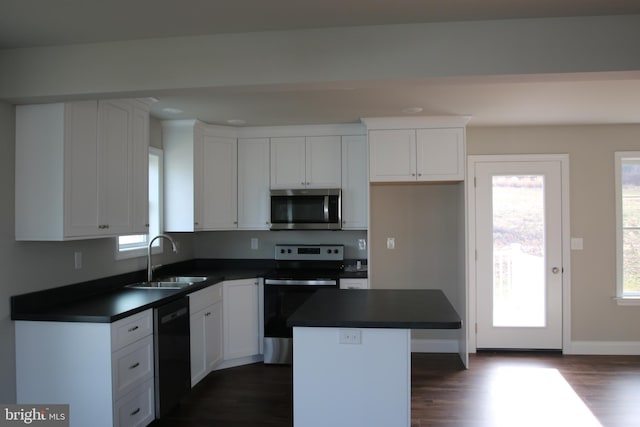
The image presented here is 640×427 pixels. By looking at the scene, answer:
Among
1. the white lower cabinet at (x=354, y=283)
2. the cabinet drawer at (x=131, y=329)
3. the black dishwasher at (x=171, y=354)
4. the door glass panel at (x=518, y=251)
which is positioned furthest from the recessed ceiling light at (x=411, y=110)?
the cabinet drawer at (x=131, y=329)

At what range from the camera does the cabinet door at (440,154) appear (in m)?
4.11

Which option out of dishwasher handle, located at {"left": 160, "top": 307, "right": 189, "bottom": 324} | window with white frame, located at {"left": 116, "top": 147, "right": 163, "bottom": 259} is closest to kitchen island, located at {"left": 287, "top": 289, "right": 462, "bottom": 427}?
dishwasher handle, located at {"left": 160, "top": 307, "right": 189, "bottom": 324}

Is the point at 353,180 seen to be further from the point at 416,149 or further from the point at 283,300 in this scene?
the point at 283,300

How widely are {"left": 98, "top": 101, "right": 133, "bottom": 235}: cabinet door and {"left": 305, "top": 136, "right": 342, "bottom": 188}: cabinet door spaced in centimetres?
180

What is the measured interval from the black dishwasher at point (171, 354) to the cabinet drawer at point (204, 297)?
0.14m

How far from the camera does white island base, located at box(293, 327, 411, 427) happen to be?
2273mm

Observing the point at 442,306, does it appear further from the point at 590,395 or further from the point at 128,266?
the point at 128,266

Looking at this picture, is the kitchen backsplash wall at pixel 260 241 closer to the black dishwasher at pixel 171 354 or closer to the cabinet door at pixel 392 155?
the cabinet door at pixel 392 155

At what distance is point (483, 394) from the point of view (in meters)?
3.53

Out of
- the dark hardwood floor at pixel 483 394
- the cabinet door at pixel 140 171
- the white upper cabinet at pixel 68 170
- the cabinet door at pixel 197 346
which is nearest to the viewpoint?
the white upper cabinet at pixel 68 170

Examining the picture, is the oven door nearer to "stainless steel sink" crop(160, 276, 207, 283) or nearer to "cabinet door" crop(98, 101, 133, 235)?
"stainless steel sink" crop(160, 276, 207, 283)

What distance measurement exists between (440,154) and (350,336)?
241 cm

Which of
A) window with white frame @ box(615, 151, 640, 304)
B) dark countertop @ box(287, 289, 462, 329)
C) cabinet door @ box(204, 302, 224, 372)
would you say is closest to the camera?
dark countertop @ box(287, 289, 462, 329)

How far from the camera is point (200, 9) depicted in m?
2.03
